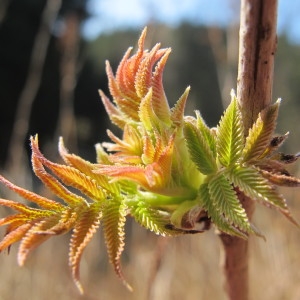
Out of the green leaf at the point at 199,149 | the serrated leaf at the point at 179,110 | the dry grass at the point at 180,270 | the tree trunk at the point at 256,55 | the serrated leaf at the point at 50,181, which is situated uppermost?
the tree trunk at the point at 256,55

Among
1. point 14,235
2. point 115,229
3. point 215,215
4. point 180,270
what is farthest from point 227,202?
point 180,270

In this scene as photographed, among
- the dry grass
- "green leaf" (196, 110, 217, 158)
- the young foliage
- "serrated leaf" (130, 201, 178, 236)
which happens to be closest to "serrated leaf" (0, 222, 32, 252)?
the young foliage

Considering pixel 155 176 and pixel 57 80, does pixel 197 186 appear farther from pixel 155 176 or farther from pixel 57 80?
pixel 57 80

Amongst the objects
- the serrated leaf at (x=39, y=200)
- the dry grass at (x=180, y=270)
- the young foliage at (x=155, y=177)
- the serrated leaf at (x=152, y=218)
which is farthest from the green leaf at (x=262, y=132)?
the dry grass at (x=180, y=270)

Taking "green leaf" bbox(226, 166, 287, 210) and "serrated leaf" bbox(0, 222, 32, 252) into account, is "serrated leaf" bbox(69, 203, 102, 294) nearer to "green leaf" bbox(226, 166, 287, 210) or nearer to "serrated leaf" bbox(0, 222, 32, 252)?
"serrated leaf" bbox(0, 222, 32, 252)

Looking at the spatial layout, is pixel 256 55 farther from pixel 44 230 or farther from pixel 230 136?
pixel 44 230

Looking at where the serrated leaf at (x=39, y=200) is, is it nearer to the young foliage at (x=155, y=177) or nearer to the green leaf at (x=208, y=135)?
the young foliage at (x=155, y=177)

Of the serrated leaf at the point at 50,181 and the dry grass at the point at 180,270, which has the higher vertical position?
the serrated leaf at the point at 50,181
